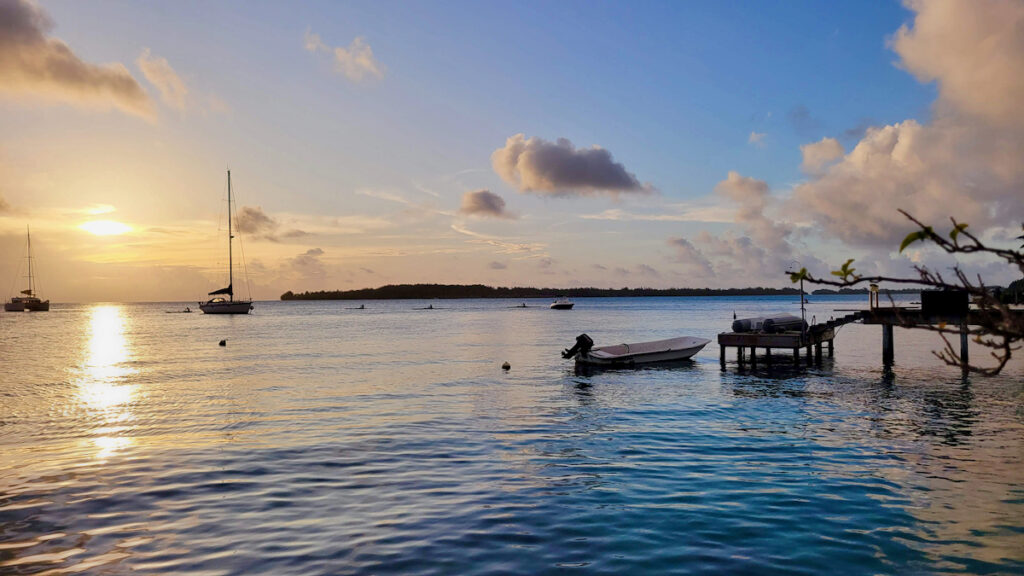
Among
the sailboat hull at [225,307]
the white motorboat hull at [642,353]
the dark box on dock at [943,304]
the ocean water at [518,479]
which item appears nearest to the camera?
the ocean water at [518,479]

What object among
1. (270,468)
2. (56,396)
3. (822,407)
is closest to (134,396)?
(56,396)

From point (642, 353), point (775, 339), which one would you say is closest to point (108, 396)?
point (642, 353)

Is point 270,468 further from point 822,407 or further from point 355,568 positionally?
point 822,407

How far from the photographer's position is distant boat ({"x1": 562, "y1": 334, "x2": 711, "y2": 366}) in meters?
38.0

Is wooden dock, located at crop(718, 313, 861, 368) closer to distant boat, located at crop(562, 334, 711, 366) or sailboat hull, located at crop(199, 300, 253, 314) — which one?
distant boat, located at crop(562, 334, 711, 366)

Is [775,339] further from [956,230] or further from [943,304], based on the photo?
[956,230]

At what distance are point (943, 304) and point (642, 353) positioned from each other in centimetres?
1564

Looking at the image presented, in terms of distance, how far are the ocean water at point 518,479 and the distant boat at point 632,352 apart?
765cm

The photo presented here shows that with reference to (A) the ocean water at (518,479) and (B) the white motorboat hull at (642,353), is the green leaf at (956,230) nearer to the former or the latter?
(A) the ocean water at (518,479)

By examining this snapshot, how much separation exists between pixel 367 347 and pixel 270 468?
42540 millimetres

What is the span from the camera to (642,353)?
39.3 metres

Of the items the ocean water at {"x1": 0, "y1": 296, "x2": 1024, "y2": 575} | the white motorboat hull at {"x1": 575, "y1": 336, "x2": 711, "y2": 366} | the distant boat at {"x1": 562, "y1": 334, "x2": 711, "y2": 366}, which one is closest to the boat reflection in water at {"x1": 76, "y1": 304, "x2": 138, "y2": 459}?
the ocean water at {"x1": 0, "y1": 296, "x2": 1024, "y2": 575}

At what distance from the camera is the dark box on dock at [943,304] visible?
3250cm

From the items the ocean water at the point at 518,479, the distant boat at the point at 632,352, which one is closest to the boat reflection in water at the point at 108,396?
the ocean water at the point at 518,479
